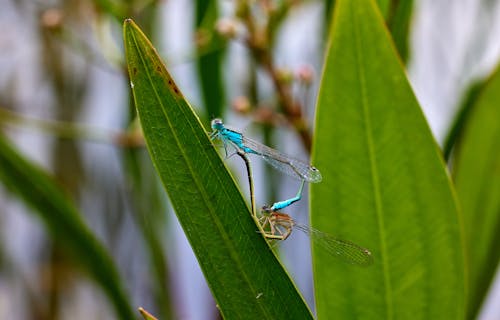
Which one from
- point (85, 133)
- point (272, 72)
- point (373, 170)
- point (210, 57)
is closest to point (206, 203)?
point (373, 170)

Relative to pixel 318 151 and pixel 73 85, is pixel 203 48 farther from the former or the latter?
pixel 73 85

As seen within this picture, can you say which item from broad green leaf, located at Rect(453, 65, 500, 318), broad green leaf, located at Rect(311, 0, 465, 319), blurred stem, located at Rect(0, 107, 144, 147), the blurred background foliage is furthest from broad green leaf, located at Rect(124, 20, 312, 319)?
blurred stem, located at Rect(0, 107, 144, 147)

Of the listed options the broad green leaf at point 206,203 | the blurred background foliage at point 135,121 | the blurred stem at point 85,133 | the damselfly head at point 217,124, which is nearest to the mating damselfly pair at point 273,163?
the damselfly head at point 217,124

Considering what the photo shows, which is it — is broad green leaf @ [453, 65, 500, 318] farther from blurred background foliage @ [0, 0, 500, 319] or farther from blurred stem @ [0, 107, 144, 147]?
blurred stem @ [0, 107, 144, 147]

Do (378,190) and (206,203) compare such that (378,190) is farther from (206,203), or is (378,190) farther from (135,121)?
(135,121)

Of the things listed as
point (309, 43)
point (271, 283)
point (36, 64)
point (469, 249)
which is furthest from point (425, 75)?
point (271, 283)

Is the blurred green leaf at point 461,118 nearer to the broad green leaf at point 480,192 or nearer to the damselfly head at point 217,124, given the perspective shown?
the broad green leaf at point 480,192

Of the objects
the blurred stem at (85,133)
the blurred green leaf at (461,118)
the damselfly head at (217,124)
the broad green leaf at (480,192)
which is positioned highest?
the blurred stem at (85,133)
